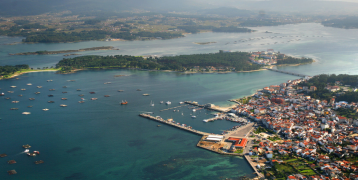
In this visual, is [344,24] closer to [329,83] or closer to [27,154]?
[329,83]

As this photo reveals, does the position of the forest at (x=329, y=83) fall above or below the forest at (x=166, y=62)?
below

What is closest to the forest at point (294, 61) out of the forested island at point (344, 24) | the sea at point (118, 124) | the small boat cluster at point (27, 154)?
the sea at point (118, 124)

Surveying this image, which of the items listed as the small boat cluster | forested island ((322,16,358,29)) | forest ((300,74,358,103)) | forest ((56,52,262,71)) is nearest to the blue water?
the small boat cluster

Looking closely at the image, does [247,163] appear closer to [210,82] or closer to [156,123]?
[156,123]

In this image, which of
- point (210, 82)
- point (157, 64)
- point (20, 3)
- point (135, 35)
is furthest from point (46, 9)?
point (210, 82)

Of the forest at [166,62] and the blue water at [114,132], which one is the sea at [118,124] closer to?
the blue water at [114,132]
